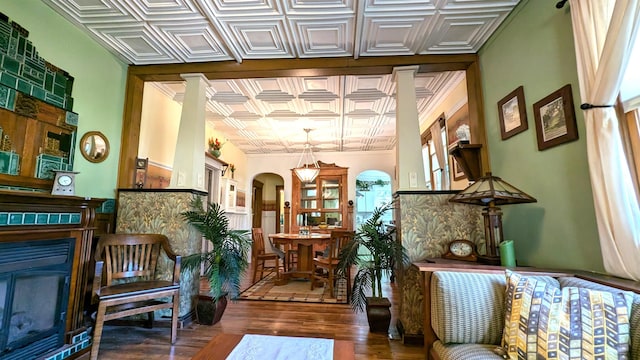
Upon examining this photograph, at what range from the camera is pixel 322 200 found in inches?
257

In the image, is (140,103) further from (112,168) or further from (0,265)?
(0,265)

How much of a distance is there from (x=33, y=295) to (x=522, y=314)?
3032 mm

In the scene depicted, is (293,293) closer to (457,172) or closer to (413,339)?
(413,339)

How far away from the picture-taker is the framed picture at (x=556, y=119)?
176 centimetres

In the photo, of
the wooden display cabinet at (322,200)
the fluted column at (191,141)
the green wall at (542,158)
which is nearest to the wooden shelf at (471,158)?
the green wall at (542,158)

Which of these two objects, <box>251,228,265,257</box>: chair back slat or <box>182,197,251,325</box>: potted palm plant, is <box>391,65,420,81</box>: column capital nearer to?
<box>182,197,251,325</box>: potted palm plant

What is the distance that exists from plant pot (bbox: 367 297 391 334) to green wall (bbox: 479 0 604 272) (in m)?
1.22

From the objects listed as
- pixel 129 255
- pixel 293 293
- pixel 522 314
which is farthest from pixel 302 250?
pixel 522 314

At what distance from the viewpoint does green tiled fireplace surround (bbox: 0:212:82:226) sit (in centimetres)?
174

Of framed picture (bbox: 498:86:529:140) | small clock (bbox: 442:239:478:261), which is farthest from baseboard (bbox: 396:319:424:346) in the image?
framed picture (bbox: 498:86:529:140)

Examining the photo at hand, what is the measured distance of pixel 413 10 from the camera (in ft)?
7.61

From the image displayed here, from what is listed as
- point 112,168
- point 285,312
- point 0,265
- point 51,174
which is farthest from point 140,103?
point 285,312

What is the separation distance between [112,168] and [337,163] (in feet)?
15.4

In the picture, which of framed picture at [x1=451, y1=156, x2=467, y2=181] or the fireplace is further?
framed picture at [x1=451, y1=156, x2=467, y2=181]
